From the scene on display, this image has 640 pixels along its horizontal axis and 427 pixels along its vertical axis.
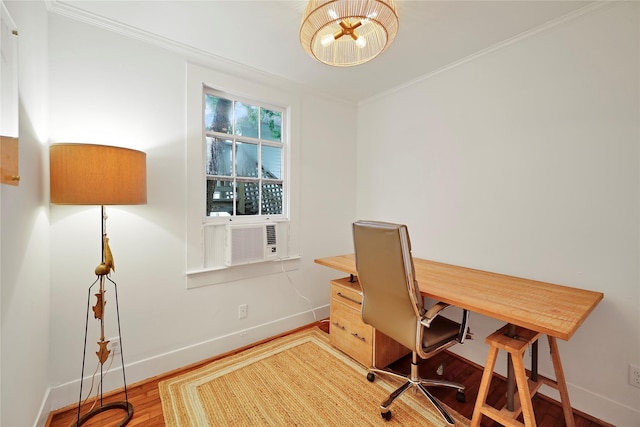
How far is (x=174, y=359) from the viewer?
6.80 ft

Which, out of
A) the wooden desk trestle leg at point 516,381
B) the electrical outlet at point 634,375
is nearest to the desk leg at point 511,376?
the wooden desk trestle leg at point 516,381

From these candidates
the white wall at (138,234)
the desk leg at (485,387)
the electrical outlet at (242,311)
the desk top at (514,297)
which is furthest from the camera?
the electrical outlet at (242,311)

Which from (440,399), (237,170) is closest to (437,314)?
(440,399)

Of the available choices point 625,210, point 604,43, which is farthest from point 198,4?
point 625,210

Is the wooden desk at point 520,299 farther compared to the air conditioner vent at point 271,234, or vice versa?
the air conditioner vent at point 271,234

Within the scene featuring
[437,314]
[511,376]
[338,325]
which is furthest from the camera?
[338,325]

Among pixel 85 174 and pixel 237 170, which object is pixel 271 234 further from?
pixel 85 174

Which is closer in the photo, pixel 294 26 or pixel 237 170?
pixel 294 26

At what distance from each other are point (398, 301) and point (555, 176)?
1.34m

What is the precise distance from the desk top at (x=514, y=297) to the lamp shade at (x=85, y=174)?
1564 mm

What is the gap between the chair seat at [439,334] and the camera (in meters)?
1.54

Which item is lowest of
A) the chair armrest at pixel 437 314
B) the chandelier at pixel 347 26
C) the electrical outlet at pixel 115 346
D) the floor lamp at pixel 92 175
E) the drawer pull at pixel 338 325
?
the drawer pull at pixel 338 325

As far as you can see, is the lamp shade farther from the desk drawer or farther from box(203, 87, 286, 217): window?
the desk drawer

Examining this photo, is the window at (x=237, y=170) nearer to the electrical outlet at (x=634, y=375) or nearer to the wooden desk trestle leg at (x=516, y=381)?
the wooden desk trestle leg at (x=516, y=381)
